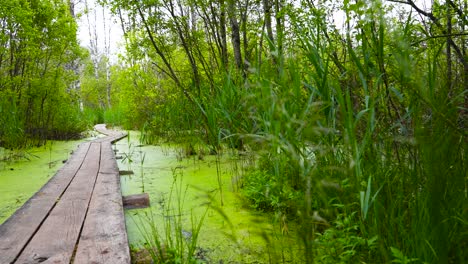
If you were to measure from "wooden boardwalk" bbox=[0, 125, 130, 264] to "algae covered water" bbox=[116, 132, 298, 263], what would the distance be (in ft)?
0.48

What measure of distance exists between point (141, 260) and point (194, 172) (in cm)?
187

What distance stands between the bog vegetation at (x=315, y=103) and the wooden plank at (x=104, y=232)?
2.07 feet

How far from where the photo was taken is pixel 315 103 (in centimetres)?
92

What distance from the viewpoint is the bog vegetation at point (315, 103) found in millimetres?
974

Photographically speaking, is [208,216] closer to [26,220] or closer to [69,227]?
[69,227]

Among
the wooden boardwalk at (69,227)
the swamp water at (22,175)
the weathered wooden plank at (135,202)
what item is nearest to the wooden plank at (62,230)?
the wooden boardwalk at (69,227)

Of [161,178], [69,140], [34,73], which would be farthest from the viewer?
[69,140]

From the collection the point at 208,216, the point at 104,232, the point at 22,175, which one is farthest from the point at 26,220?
the point at 22,175

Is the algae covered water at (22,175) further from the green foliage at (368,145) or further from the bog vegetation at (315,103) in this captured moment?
the green foliage at (368,145)

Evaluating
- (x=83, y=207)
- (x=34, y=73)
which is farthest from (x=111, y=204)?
(x=34, y=73)

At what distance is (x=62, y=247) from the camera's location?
140 cm

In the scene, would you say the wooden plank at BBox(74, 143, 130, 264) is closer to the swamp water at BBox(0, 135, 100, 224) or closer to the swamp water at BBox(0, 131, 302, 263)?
the swamp water at BBox(0, 131, 302, 263)

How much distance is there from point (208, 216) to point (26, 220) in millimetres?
881

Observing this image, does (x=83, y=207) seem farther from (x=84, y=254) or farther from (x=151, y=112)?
(x=151, y=112)
